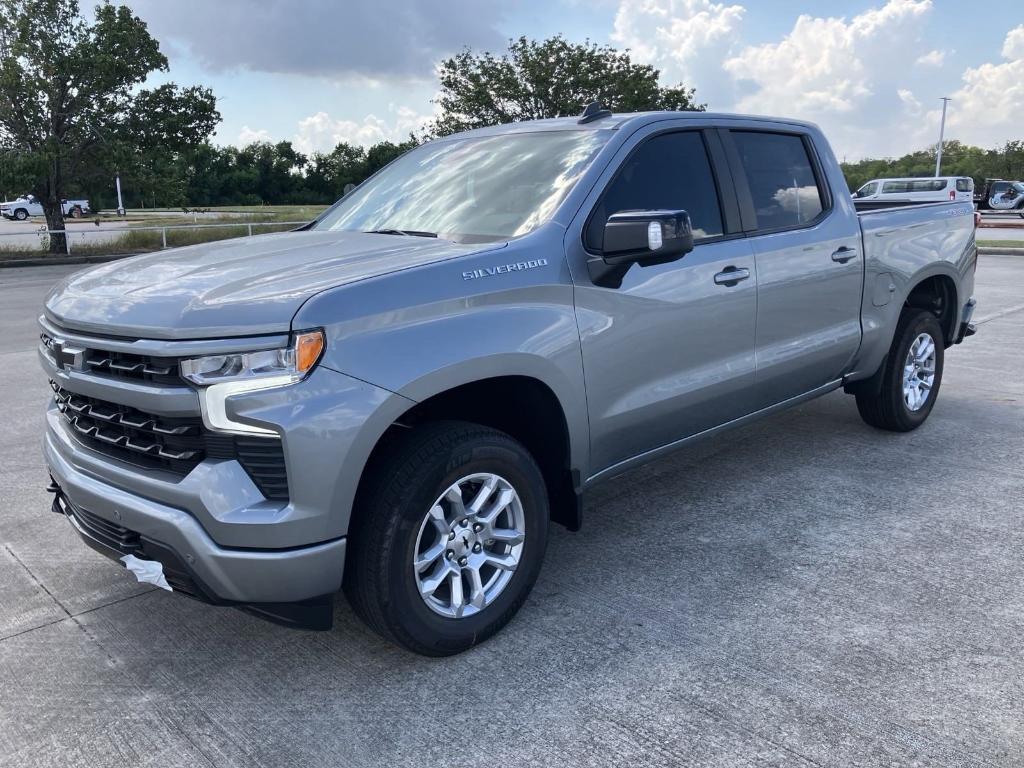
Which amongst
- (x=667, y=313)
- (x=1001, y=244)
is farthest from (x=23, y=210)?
(x=667, y=313)

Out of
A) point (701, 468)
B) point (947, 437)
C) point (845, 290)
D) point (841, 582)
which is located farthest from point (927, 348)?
point (841, 582)

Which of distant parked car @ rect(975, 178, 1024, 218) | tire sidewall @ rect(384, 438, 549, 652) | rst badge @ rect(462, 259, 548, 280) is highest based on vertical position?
distant parked car @ rect(975, 178, 1024, 218)

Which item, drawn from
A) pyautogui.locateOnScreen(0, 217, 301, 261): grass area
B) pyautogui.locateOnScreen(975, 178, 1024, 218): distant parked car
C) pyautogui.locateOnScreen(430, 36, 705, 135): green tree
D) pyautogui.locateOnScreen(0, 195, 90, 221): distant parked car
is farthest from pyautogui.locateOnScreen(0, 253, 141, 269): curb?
pyautogui.locateOnScreen(975, 178, 1024, 218): distant parked car

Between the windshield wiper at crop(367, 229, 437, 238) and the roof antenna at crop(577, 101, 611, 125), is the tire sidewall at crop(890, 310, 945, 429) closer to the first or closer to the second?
the roof antenna at crop(577, 101, 611, 125)

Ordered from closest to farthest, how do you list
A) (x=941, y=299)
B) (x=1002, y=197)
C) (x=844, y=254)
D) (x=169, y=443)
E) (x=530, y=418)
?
(x=169, y=443) < (x=530, y=418) < (x=844, y=254) < (x=941, y=299) < (x=1002, y=197)

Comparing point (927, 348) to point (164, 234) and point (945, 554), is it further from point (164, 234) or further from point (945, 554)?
point (164, 234)

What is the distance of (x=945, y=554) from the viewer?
3.83m

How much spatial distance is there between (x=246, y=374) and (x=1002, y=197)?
4289 cm

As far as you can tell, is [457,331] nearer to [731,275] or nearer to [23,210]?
[731,275]

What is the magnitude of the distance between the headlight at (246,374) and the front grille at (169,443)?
0.16 ft

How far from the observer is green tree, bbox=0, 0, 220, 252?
20.5 metres

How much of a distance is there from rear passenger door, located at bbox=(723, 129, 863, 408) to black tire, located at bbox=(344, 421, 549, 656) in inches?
70.7

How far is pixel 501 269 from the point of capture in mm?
3092

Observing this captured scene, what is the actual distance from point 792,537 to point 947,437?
2.12m
